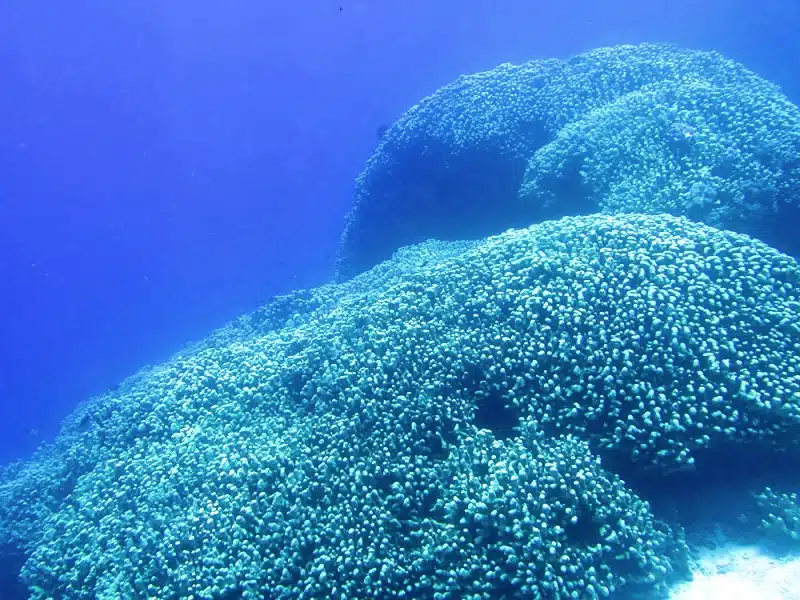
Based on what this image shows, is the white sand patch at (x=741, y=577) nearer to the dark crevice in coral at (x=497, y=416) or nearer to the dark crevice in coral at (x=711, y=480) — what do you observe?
the dark crevice in coral at (x=711, y=480)

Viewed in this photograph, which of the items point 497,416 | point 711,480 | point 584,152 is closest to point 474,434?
point 497,416

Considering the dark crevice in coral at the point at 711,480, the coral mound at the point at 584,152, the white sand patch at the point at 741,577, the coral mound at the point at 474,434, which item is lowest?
the white sand patch at the point at 741,577

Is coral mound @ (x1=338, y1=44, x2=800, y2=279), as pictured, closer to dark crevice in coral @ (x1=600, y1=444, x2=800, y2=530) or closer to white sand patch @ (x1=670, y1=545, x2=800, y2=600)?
dark crevice in coral @ (x1=600, y1=444, x2=800, y2=530)

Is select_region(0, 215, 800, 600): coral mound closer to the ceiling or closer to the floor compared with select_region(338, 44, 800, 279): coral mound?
closer to the floor

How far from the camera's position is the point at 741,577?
15.4ft

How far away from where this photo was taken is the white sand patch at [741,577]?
4477 mm

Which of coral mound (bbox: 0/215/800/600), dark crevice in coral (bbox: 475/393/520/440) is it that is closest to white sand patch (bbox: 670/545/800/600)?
coral mound (bbox: 0/215/800/600)

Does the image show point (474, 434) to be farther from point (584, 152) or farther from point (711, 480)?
point (584, 152)

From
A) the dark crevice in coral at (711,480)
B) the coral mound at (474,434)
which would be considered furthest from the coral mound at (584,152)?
the dark crevice in coral at (711,480)

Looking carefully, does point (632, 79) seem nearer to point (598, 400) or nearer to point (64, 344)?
point (598, 400)

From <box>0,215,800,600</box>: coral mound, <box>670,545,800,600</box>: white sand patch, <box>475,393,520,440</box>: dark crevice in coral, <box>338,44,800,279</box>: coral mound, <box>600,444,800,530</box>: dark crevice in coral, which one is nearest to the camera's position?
<box>670,545,800,600</box>: white sand patch

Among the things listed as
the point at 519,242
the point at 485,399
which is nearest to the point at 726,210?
the point at 519,242

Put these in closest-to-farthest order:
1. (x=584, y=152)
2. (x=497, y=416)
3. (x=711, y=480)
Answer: (x=711, y=480) → (x=497, y=416) → (x=584, y=152)

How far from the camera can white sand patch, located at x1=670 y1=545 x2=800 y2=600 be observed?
4477 millimetres
